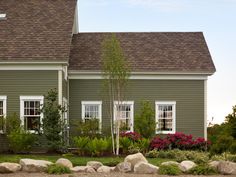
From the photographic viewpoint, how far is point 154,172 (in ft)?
67.3

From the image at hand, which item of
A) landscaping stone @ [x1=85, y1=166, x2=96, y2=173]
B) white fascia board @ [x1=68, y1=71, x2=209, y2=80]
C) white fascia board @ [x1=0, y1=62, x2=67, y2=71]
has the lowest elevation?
landscaping stone @ [x1=85, y1=166, x2=96, y2=173]

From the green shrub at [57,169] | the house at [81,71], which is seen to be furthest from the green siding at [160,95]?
the green shrub at [57,169]

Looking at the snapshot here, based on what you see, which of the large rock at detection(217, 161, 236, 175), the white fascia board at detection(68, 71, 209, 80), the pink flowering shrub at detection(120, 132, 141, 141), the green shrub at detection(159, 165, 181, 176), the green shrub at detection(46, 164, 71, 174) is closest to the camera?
the green shrub at detection(159, 165, 181, 176)

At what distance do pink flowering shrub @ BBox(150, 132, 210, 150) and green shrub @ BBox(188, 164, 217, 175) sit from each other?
930 cm

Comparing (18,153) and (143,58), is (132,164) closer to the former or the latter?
(18,153)

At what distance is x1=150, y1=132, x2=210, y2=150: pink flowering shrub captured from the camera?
3017cm

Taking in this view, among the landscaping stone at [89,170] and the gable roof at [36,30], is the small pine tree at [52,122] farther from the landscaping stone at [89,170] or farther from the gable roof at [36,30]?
the landscaping stone at [89,170]

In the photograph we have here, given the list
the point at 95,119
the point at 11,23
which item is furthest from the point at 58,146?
the point at 11,23

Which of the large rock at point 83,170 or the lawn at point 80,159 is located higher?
the lawn at point 80,159

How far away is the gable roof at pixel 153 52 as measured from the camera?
33.0 m

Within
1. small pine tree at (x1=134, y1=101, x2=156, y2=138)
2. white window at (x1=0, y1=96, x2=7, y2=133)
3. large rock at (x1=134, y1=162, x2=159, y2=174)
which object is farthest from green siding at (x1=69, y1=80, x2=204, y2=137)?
large rock at (x1=134, y1=162, x2=159, y2=174)

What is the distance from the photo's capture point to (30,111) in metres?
29.8

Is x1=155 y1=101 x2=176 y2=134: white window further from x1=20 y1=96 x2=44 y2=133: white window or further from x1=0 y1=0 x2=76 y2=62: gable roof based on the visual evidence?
x1=20 y1=96 x2=44 y2=133: white window

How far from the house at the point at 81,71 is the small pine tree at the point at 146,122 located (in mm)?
1230
